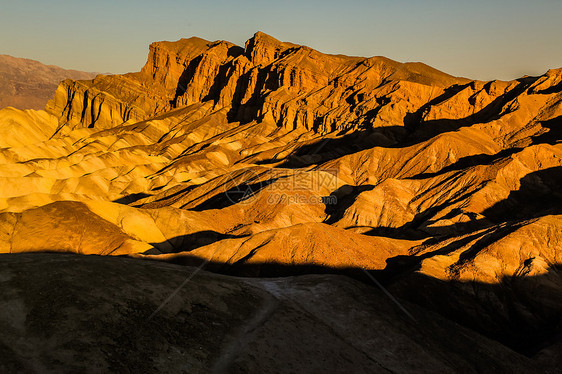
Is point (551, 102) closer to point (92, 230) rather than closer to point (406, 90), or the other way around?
point (406, 90)

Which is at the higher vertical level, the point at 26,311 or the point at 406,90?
the point at 406,90

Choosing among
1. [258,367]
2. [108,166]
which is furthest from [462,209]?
[108,166]

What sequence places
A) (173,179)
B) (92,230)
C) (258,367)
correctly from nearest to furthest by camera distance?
(258,367) → (92,230) → (173,179)

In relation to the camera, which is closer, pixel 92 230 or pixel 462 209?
pixel 92 230

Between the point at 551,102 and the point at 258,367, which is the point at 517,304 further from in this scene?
the point at 551,102

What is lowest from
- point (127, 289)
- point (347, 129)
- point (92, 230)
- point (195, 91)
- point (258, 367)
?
point (92, 230)

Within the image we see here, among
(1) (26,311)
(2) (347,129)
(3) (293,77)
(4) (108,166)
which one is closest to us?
(1) (26,311)

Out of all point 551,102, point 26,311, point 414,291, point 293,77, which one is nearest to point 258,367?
point 26,311
